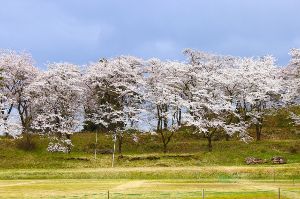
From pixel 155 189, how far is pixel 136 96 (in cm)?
4910

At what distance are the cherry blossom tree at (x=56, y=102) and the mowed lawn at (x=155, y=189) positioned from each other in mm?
31833

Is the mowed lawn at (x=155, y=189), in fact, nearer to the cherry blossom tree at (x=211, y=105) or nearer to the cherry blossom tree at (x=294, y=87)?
the cherry blossom tree at (x=211, y=105)

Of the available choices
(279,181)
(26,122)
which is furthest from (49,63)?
(279,181)

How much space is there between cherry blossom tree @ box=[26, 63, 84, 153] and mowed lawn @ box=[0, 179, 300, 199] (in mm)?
31833

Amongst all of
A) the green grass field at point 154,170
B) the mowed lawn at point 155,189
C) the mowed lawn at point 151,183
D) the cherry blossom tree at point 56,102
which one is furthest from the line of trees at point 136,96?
the mowed lawn at point 155,189

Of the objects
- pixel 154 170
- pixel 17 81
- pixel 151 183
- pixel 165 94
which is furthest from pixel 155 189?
pixel 17 81

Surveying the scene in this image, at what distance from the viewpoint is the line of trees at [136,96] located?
9212 cm

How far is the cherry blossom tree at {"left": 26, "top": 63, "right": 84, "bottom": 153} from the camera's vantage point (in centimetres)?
9075

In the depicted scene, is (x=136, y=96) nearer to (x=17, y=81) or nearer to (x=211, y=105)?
(x=211, y=105)

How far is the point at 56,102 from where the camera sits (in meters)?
91.9

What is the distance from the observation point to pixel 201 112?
313 ft

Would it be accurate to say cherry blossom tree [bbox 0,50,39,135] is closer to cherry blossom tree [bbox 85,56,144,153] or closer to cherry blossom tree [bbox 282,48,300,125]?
cherry blossom tree [bbox 85,56,144,153]

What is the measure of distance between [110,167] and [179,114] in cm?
2834

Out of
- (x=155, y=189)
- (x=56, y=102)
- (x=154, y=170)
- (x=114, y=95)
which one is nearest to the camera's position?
(x=155, y=189)
